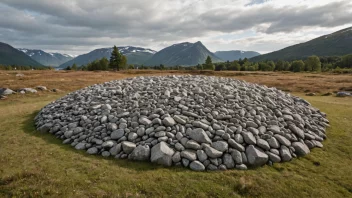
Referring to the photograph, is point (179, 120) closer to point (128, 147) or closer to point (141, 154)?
point (141, 154)

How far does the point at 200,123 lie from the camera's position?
973 centimetres

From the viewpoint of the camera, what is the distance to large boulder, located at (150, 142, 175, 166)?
27.1 ft

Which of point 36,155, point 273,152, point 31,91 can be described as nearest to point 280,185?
point 273,152

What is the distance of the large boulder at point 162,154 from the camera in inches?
326

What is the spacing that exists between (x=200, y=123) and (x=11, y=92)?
29695 mm

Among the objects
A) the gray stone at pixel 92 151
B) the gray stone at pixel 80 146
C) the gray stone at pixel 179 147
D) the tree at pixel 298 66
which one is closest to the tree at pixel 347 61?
the tree at pixel 298 66

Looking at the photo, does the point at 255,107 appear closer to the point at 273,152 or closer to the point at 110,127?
the point at 273,152

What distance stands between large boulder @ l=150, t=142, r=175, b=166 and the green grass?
278mm

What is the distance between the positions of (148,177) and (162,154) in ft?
3.72

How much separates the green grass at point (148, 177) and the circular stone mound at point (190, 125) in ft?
1.81

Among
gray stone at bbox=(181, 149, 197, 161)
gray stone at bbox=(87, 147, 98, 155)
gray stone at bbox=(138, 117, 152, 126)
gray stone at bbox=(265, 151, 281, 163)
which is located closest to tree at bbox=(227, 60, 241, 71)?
gray stone at bbox=(265, 151, 281, 163)

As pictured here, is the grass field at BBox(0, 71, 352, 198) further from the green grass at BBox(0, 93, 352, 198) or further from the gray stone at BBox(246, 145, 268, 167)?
the gray stone at BBox(246, 145, 268, 167)

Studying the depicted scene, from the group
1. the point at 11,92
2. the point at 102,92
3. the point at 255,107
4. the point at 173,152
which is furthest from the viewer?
the point at 11,92

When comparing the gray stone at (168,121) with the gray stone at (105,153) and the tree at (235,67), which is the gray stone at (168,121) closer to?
the gray stone at (105,153)
